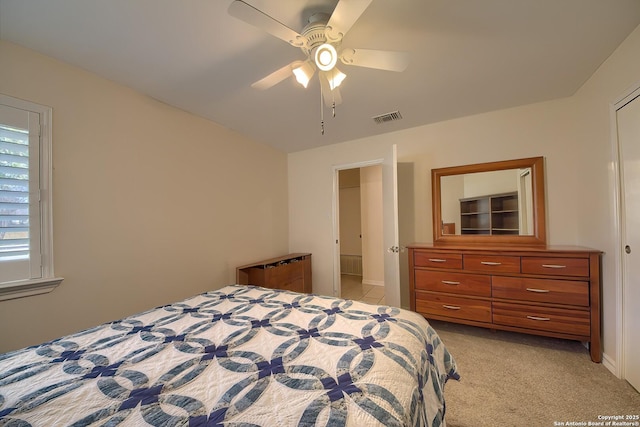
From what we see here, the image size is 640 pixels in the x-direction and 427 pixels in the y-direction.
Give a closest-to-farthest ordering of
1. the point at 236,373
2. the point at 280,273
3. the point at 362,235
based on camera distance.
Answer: the point at 236,373
the point at 280,273
the point at 362,235

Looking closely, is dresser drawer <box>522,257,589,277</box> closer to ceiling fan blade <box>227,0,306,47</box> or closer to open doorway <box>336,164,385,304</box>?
open doorway <box>336,164,385,304</box>

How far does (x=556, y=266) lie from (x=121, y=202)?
3747 mm

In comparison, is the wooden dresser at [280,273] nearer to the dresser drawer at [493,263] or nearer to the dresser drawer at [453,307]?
the dresser drawer at [453,307]

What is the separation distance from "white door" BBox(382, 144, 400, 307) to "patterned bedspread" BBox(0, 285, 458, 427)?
1323 mm

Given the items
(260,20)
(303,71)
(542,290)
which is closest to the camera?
(260,20)

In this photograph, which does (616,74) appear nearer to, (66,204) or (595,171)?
(595,171)

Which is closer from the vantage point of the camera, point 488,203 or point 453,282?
point 453,282

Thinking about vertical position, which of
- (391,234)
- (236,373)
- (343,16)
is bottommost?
(236,373)

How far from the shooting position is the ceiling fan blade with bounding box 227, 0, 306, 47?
1.05 metres

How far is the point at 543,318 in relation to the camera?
2076mm

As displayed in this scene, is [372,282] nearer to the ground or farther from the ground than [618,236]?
nearer to the ground

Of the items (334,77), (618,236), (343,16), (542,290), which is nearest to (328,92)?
(334,77)

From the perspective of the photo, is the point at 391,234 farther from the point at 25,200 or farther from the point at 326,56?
the point at 25,200

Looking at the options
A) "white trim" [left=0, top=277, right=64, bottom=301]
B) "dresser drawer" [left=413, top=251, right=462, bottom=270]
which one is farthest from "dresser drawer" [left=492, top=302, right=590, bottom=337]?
"white trim" [left=0, top=277, right=64, bottom=301]
